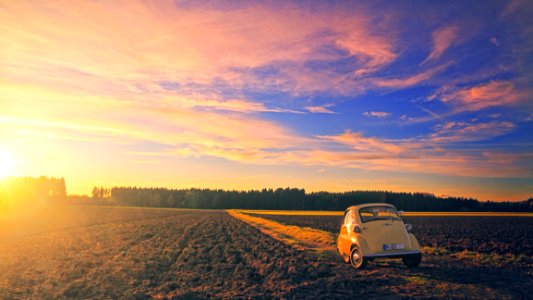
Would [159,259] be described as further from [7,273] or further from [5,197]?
[5,197]

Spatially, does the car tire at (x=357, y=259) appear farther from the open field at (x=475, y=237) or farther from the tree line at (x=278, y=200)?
the tree line at (x=278, y=200)

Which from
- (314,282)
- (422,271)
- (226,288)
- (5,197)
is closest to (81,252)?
(226,288)

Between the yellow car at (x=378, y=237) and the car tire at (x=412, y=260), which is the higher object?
the yellow car at (x=378, y=237)

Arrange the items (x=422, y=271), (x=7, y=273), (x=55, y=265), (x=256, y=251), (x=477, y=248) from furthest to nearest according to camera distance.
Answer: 1. (x=477, y=248)
2. (x=256, y=251)
3. (x=55, y=265)
4. (x=7, y=273)
5. (x=422, y=271)

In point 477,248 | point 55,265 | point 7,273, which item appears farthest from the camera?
point 477,248

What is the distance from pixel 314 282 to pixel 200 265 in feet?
20.1

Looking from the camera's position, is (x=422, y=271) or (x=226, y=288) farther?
(x=422, y=271)

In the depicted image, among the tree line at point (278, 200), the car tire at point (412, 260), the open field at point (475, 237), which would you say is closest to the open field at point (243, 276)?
the car tire at point (412, 260)

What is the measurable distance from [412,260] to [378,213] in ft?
7.21

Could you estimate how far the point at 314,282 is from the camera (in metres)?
13.0

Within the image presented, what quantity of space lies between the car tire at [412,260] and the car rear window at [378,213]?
1.49 metres

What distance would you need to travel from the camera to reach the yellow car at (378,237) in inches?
570

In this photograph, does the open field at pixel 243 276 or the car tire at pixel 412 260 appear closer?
the open field at pixel 243 276

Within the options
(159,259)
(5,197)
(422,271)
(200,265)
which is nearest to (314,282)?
(422,271)
